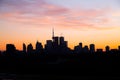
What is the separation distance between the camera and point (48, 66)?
135875 mm

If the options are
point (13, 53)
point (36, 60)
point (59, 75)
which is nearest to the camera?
point (59, 75)

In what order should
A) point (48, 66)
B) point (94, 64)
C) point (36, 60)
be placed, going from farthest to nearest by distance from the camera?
point (36, 60)
point (48, 66)
point (94, 64)

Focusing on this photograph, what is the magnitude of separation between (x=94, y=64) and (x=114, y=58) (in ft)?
36.2

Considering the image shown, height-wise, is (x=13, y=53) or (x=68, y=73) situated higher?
(x=13, y=53)

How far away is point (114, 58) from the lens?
13100cm

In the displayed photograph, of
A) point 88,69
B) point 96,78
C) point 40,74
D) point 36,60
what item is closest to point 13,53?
point 36,60

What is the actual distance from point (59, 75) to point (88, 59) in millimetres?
23790

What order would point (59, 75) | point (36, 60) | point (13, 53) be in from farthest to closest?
point (13, 53), point (36, 60), point (59, 75)

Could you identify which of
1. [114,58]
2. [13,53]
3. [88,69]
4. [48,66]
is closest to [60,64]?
[48,66]

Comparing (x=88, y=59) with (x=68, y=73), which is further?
(x=88, y=59)

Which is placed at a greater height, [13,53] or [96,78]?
[13,53]

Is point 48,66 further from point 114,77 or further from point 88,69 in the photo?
point 114,77

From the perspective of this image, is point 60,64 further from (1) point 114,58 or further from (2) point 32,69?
(1) point 114,58

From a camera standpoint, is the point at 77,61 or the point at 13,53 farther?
the point at 13,53
